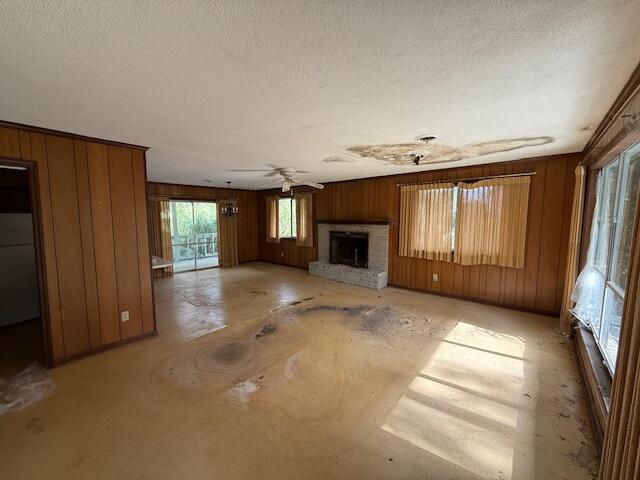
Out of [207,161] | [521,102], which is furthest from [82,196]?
[521,102]

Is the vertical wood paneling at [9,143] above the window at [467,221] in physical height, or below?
above

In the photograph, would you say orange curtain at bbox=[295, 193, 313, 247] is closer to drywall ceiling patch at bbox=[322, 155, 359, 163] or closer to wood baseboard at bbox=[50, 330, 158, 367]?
drywall ceiling patch at bbox=[322, 155, 359, 163]

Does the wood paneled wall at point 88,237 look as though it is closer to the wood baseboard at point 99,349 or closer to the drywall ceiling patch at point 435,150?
the wood baseboard at point 99,349

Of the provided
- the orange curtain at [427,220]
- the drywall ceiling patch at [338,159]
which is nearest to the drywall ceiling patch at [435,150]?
the drywall ceiling patch at [338,159]

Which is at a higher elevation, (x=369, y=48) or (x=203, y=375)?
(x=369, y=48)

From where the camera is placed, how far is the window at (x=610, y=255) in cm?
224

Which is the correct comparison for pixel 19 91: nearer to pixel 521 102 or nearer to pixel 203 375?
pixel 203 375

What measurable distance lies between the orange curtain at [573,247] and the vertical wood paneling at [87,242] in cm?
546

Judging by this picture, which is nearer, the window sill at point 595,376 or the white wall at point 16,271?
the window sill at point 595,376

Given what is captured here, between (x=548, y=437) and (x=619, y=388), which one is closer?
(x=619, y=388)

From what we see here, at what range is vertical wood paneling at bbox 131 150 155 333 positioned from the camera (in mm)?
3180

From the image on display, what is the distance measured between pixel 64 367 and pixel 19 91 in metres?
2.50

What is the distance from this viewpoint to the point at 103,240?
2.96m

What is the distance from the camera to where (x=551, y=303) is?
3982 mm
